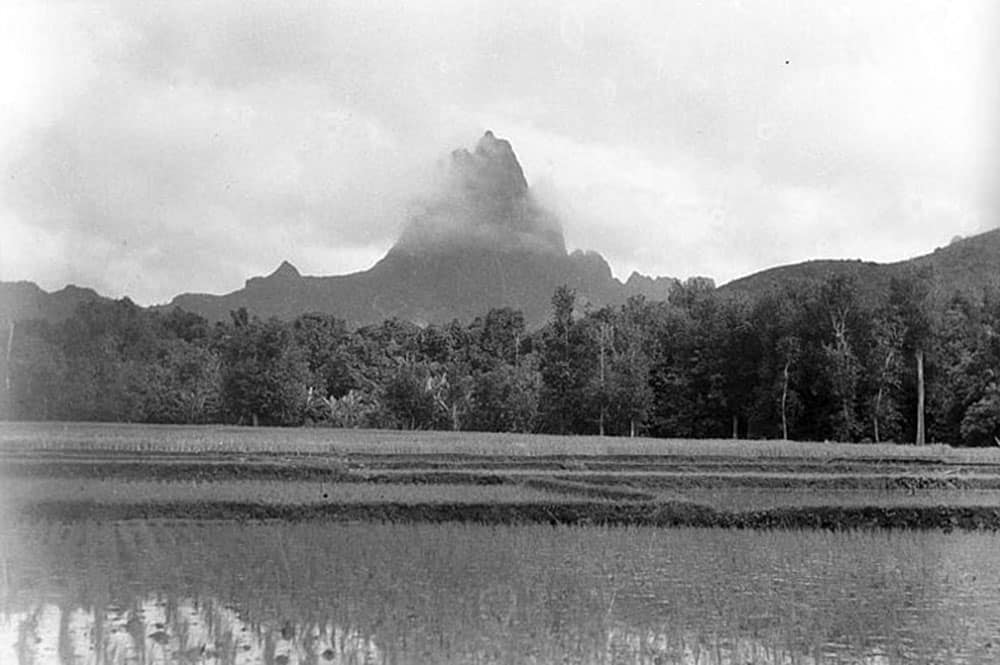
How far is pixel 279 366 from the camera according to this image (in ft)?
206

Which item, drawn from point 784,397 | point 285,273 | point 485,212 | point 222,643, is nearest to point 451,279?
point 285,273

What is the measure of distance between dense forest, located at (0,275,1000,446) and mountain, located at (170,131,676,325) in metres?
7.77

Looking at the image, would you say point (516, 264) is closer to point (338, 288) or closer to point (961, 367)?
point (338, 288)

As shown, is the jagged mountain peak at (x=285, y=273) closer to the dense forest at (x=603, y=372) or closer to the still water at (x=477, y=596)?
the dense forest at (x=603, y=372)

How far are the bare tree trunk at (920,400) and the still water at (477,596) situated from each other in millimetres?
32794

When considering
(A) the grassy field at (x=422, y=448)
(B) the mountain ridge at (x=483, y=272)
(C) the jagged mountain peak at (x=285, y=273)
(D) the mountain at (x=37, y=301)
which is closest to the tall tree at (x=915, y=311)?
(B) the mountain ridge at (x=483, y=272)

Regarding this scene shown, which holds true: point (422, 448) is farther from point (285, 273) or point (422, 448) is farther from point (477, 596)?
point (285, 273)

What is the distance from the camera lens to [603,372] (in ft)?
205

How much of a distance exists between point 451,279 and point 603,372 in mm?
44324

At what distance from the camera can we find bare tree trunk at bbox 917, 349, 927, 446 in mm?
47781

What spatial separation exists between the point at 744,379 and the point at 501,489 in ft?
132

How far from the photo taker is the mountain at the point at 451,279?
237 feet

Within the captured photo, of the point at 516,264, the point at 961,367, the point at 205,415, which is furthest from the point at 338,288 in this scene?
the point at 961,367

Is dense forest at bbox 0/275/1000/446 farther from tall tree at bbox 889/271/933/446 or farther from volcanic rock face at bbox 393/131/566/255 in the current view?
→ volcanic rock face at bbox 393/131/566/255
